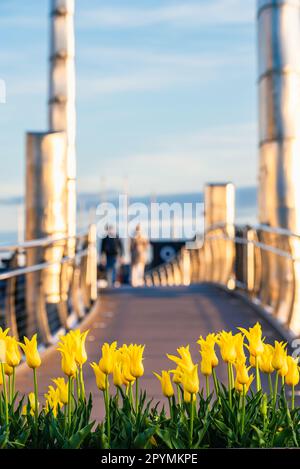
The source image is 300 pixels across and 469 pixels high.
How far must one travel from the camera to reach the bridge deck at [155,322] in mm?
6543

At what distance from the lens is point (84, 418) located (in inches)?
87.7

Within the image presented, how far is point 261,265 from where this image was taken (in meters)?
10.8

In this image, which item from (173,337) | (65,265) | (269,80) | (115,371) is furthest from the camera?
(269,80)

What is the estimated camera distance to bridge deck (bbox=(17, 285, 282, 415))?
258 inches

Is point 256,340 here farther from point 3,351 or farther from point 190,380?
point 3,351

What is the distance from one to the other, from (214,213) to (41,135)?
9.09 meters

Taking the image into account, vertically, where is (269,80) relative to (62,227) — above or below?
above

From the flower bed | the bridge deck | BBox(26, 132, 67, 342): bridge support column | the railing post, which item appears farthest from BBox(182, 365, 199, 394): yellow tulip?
the railing post

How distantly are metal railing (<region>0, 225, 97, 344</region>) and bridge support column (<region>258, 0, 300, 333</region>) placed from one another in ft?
7.37

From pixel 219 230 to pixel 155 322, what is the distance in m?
6.72

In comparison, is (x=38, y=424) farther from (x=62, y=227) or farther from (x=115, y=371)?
(x=62, y=227)

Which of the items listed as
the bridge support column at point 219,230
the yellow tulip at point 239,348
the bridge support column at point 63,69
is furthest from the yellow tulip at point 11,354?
the bridge support column at point 63,69

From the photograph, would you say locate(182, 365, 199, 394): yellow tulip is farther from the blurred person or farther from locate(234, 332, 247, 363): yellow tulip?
the blurred person
